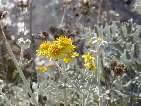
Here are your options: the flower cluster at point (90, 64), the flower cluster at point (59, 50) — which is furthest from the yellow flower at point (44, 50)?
the flower cluster at point (90, 64)

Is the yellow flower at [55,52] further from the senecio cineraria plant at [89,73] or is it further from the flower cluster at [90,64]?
the flower cluster at [90,64]

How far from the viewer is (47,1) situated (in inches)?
233

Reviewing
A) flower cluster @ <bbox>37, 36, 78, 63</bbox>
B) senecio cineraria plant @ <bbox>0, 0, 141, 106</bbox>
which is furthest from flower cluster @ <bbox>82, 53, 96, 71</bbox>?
flower cluster @ <bbox>37, 36, 78, 63</bbox>

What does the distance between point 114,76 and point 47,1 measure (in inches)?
117

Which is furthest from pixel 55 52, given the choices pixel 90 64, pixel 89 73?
pixel 90 64

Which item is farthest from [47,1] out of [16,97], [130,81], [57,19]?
[130,81]

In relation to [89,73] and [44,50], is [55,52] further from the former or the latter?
[89,73]

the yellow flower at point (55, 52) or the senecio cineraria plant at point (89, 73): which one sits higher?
the yellow flower at point (55, 52)

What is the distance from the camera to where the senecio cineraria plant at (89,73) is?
2.90 metres

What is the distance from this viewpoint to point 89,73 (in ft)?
9.78

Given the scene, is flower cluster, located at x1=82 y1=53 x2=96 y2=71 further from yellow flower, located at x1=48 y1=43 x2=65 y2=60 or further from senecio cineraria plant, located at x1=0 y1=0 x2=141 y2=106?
yellow flower, located at x1=48 y1=43 x2=65 y2=60

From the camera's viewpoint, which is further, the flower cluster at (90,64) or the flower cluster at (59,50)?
the flower cluster at (90,64)

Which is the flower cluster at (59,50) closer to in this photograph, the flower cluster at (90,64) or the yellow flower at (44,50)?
the yellow flower at (44,50)

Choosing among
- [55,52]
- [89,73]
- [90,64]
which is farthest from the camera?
[90,64]
